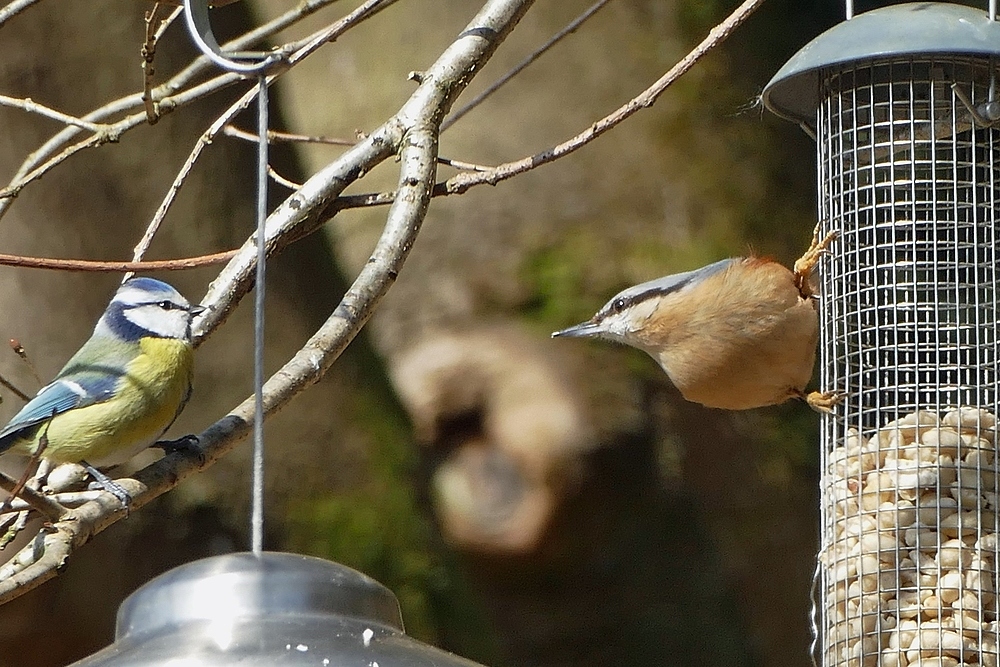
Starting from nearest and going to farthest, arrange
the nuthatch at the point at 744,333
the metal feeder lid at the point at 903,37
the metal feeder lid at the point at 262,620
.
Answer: the metal feeder lid at the point at 262,620 < the metal feeder lid at the point at 903,37 < the nuthatch at the point at 744,333

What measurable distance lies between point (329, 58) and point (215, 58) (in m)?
4.72

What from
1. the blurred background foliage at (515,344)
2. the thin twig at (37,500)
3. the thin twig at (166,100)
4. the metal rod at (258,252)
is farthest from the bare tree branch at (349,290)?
the blurred background foliage at (515,344)

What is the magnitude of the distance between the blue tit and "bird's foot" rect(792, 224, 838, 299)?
58.1 inches

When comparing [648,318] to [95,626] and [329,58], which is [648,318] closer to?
[95,626]

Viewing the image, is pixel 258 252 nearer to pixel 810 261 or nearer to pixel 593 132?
pixel 593 132

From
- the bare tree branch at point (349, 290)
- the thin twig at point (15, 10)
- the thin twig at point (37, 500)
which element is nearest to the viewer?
the thin twig at point (37, 500)

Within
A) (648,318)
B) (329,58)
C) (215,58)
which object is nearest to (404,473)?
(648,318)

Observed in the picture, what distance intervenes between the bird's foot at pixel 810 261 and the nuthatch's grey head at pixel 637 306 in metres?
0.23

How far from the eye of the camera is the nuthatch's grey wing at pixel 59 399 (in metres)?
3.69

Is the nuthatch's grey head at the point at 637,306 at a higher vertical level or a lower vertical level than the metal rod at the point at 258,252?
higher

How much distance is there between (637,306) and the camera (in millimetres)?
3912

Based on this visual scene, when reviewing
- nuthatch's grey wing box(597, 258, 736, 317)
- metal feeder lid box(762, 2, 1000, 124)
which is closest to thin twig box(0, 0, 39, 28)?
metal feeder lid box(762, 2, 1000, 124)

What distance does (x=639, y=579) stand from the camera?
19.3 ft

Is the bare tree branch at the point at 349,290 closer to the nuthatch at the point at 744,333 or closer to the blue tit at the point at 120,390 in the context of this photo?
the blue tit at the point at 120,390
